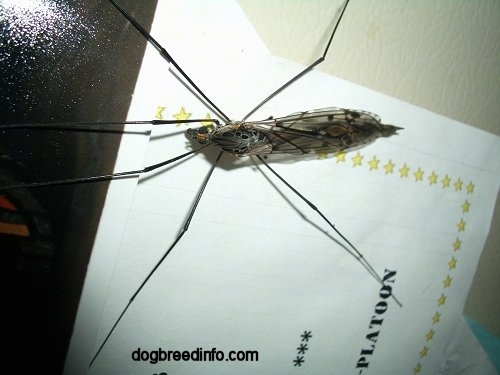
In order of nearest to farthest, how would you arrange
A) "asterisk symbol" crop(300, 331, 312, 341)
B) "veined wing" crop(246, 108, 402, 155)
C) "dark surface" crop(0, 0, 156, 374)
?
"dark surface" crop(0, 0, 156, 374) → "veined wing" crop(246, 108, 402, 155) → "asterisk symbol" crop(300, 331, 312, 341)

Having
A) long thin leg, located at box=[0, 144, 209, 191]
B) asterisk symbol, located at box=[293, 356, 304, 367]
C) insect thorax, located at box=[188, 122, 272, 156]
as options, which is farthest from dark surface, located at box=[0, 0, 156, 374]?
asterisk symbol, located at box=[293, 356, 304, 367]

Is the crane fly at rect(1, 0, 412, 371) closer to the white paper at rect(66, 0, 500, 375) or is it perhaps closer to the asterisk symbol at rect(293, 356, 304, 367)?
the white paper at rect(66, 0, 500, 375)

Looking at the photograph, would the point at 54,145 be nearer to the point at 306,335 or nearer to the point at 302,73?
the point at 302,73

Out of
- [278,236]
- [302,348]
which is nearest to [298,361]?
[302,348]

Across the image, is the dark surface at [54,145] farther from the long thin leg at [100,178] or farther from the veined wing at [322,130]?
Answer: the veined wing at [322,130]

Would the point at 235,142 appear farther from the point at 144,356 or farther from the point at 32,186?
the point at 144,356

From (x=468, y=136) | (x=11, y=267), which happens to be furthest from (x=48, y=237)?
(x=468, y=136)

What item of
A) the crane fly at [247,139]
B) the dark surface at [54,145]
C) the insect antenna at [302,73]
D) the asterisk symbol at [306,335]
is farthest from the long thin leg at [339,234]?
the dark surface at [54,145]

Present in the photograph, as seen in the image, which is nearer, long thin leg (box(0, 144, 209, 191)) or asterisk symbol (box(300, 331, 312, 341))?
long thin leg (box(0, 144, 209, 191))
